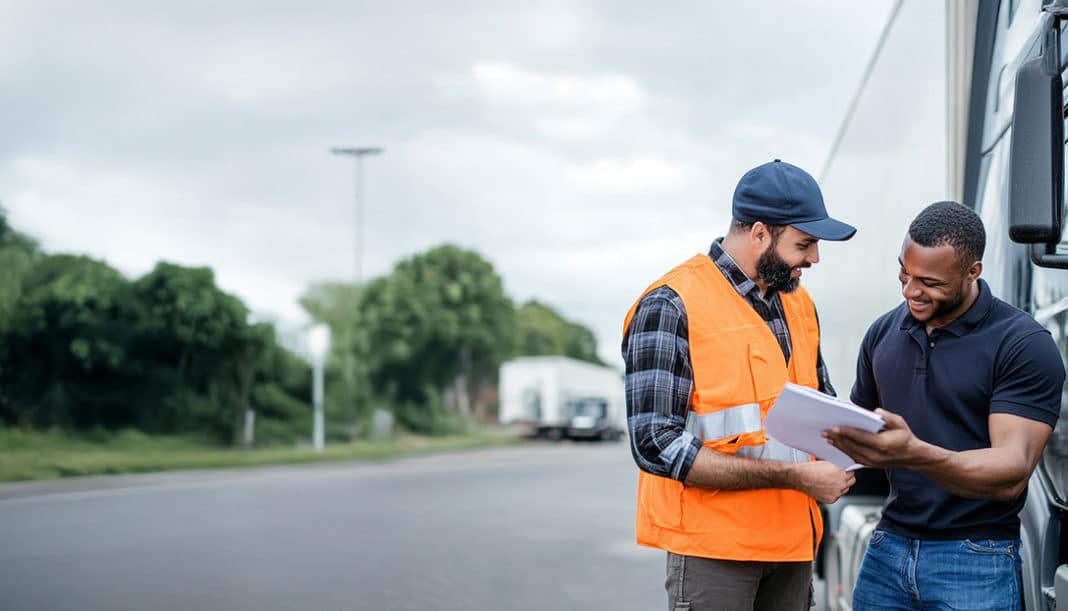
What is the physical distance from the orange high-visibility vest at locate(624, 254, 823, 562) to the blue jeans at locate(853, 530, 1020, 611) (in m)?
0.23

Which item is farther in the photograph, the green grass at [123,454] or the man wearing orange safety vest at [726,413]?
the green grass at [123,454]

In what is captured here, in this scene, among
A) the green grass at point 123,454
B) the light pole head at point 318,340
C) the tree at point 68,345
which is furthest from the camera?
the light pole head at point 318,340

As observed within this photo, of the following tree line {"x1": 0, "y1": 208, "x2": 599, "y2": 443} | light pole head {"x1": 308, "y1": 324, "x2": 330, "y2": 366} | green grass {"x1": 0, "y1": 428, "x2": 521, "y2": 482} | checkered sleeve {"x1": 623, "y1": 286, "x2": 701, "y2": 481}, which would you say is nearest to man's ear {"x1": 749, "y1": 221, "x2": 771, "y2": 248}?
checkered sleeve {"x1": 623, "y1": 286, "x2": 701, "y2": 481}

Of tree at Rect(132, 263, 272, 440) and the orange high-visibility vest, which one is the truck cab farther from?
tree at Rect(132, 263, 272, 440)

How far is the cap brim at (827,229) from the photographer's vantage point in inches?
119

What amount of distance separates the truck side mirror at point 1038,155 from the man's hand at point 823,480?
0.69m

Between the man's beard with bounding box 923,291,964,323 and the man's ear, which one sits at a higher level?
the man's ear

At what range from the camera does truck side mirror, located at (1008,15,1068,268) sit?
277cm

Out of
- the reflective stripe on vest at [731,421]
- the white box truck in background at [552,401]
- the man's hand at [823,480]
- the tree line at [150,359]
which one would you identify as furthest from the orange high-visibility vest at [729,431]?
the white box truck in background at [552,401]

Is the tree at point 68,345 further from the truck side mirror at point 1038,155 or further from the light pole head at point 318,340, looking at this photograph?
the truck side mirror at point 1038,155

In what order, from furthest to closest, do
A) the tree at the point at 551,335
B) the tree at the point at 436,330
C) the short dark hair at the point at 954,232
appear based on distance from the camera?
1. the tree at the point at 551,335
2. the tree at the point at 436,330
3. the short dark hair at the point at 954,232

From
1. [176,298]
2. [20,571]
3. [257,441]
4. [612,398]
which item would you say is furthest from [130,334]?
[612,398]

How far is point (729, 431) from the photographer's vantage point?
3.06m

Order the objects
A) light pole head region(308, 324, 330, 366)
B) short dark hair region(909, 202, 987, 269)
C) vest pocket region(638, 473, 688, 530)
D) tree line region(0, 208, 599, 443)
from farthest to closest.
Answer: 1. light pole head region(308, 324, 330, 366)
2. tree line region(0, 208, 599, 443)
3. vest pocket region(638, 473, 688, 530)
4. short dark hair region(909, 202, 987, 269)
